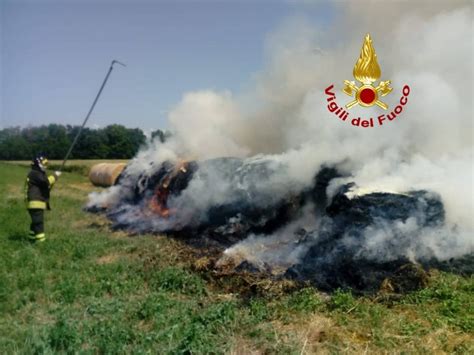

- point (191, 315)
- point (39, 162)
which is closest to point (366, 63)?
point (191, 315)

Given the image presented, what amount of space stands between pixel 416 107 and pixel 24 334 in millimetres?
7212

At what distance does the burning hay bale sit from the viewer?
598 cm

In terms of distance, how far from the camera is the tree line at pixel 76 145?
198ft

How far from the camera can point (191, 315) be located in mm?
5199

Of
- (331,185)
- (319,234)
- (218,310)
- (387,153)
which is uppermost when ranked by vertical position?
(387,153)

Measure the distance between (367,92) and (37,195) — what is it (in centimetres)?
739

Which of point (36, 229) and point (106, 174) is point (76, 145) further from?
point (36, 229)

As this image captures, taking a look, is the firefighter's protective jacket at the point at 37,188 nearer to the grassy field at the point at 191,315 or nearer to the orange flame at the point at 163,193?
the grassy field at the point at 191,315

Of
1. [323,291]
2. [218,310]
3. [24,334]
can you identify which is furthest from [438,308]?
[24,334]

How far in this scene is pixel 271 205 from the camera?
28.8 ft

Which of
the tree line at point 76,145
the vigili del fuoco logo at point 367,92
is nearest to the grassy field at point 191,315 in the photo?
the vigili del fuoco logo at point 367,92

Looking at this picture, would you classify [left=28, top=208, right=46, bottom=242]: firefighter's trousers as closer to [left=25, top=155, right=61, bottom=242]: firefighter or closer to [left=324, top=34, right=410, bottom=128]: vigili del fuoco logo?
[left=25, top=155, right=61, bottom=242]: firefighter

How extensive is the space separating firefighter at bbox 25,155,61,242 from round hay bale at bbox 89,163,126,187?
38.7 ft

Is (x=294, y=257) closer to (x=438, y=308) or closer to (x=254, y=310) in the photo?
(x=254, y=310)
